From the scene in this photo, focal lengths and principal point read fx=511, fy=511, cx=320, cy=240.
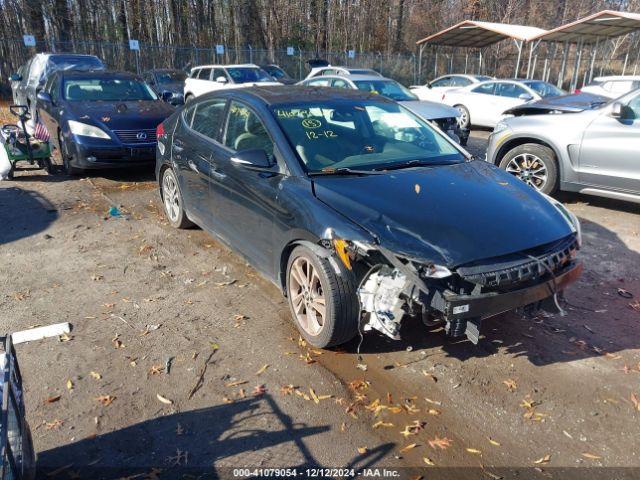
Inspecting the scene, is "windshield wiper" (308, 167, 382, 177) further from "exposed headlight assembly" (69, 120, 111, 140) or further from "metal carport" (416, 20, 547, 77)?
"metal carport" (416, 20, 547, 77)

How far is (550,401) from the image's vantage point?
319 centimetres

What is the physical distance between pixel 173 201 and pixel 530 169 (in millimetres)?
4883

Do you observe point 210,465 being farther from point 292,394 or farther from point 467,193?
point 467,193

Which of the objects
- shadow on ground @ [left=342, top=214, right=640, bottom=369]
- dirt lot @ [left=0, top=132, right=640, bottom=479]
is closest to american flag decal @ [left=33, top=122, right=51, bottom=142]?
dirt lot @ [left=0, top=132, right=640, bottom=479]

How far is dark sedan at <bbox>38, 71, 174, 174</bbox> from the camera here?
7.82 meters

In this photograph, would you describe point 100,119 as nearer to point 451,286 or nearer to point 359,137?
point 359,137

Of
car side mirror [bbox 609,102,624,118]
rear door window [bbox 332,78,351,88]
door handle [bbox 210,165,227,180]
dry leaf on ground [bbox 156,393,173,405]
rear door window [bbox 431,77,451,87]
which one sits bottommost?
dry leaf on ground [bbox 156,393,173,405]

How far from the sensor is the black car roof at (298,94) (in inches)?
178

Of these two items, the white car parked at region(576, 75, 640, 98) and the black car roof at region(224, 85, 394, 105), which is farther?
the white car parked at region(576, 75, 640, 98)

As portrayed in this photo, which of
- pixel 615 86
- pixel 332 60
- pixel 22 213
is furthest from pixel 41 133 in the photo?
pixel 332 60

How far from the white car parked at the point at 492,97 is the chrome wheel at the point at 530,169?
643cm

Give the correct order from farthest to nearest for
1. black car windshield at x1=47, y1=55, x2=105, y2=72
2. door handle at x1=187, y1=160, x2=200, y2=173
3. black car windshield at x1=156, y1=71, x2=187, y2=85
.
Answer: black car windshield at x1=156, y1=71, x2=187, y2=85
black car windshield at x1=47, y1=55, x2=105, y2=72
door handle at x1=187, y1=160, x2=200, y2=173

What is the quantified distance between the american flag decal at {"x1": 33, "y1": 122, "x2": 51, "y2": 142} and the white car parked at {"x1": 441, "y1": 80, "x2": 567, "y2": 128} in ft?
31.9

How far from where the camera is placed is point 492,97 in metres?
14.0
